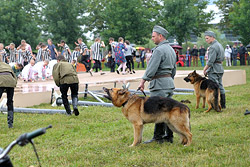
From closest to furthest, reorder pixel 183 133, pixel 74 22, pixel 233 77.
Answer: pixel 183 133 < pixel 233 77 < pixel 74 22

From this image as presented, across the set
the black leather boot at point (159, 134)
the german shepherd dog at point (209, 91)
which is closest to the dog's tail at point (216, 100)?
the german shepherd dog at point (209, 91)

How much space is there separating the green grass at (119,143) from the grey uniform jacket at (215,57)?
111 cm

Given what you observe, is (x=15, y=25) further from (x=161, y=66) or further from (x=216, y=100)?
(x=161, y=66)

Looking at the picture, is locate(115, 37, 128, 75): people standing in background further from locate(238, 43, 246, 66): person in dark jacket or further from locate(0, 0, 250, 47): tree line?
locate(0, 0, 250, 47): tree line

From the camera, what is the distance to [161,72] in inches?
280

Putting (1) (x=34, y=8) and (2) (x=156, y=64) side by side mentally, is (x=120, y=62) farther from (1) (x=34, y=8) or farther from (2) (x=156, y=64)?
(1) (x=34, y=8)

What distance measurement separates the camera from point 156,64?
6941 millimetres

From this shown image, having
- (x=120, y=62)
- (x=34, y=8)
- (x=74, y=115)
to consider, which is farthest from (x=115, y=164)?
(x=34, y=8)

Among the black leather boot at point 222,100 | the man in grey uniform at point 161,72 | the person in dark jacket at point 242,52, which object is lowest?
the black leather boot at point 222,100

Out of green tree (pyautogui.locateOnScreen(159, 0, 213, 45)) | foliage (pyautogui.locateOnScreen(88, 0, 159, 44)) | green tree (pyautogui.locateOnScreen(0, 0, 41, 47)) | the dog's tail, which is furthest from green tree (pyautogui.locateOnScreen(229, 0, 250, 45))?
the dog's tail

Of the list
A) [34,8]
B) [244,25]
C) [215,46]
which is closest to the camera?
[215,46]

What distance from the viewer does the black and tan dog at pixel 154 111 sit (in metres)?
6.58

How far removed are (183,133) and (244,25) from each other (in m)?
32.6

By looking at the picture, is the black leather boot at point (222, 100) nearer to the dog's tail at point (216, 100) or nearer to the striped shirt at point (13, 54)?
the dog's tail at point (216, 100)
